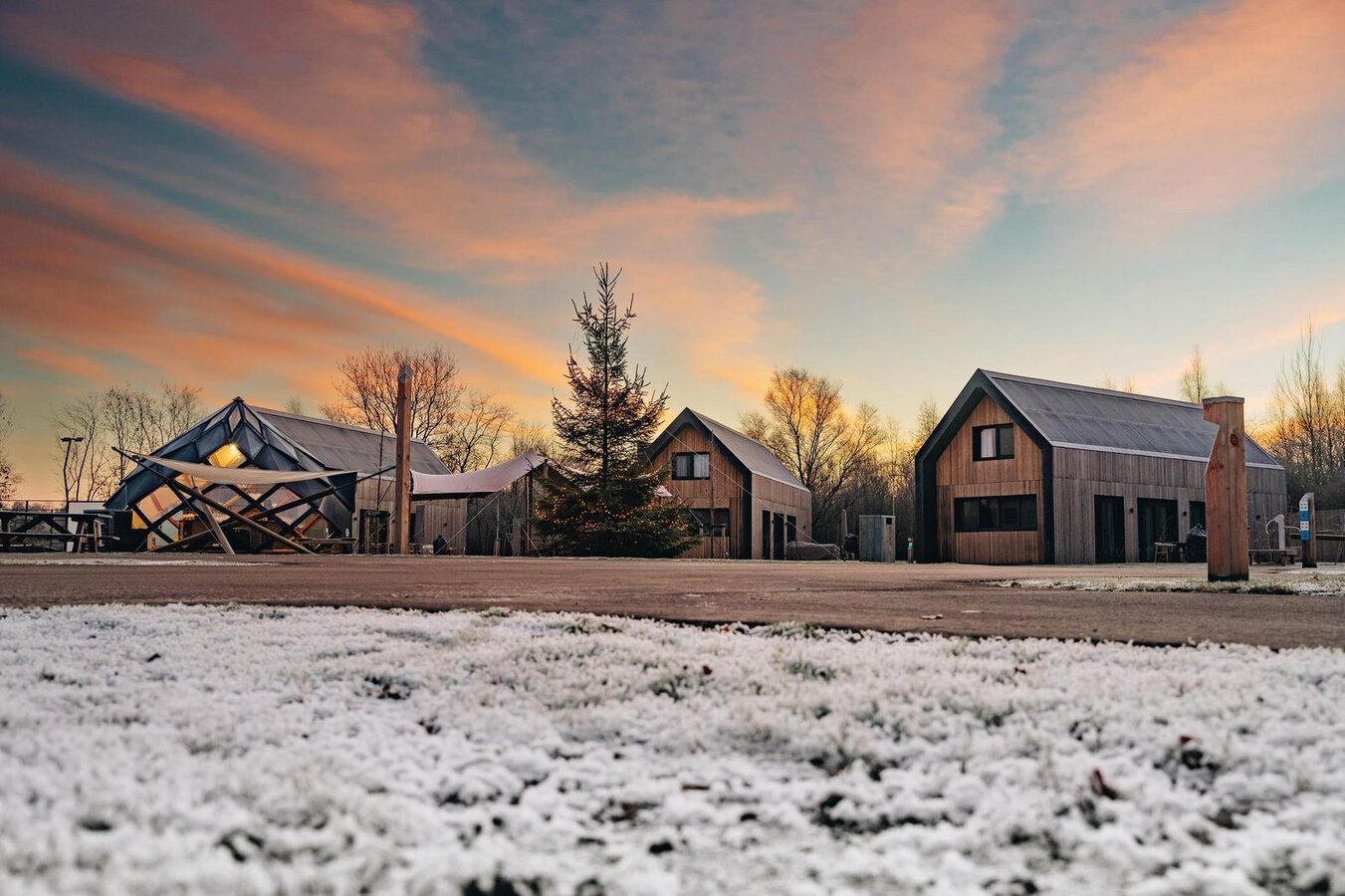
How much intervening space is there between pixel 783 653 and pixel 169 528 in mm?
25168

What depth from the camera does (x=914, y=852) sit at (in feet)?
A: 3.99

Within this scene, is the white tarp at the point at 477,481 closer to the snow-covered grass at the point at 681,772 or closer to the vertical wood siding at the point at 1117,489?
the vertical wood siding at the point at 1117,489

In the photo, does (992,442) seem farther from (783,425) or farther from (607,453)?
(783,425)

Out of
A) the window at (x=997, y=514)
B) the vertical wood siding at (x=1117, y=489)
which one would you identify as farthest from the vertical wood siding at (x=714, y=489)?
the vertical wood siding at (x=1117, y=489)

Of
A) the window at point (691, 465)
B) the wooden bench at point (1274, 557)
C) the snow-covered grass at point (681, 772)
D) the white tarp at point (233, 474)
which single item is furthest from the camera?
the window at point (691, 465)

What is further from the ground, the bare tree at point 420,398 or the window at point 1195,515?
the bare tree at point 420,398

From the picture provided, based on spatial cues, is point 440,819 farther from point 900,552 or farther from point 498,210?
point 900,552

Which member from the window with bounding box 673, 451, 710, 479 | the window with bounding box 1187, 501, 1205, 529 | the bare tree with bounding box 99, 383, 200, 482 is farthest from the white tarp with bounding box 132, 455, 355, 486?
the bare tree with bounding box 99, 383, 200, 482

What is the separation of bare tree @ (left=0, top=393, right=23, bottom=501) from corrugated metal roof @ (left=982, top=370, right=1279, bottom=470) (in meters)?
37.7

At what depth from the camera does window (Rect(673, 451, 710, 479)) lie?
93.5ft

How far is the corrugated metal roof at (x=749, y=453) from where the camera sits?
28.4 metres

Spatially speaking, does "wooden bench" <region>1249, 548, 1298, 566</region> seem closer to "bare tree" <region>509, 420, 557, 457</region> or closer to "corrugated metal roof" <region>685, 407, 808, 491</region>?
"corrugated metal roof" <region>685, 407, 808, 491</region>

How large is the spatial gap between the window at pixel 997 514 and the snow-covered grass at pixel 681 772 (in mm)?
20258

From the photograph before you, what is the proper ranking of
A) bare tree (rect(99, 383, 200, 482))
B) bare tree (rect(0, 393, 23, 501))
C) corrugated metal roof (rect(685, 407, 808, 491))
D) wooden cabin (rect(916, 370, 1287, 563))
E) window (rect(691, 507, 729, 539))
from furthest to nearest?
bare tree (rect(99, 383, 200, 482))
bare tree (rect(0, 393, 23, 501))
corrugated metal roof (rect(685, 407, 808, 491))
window (rect(691, 507, 729, 539))
wooden cabin (rect(916, 370, 1287, 563))
